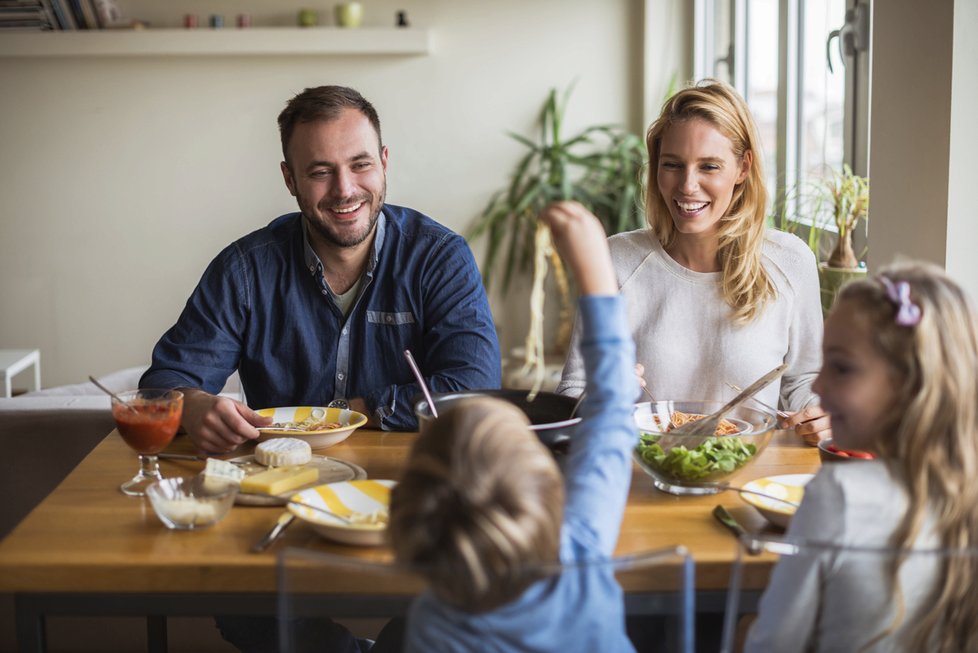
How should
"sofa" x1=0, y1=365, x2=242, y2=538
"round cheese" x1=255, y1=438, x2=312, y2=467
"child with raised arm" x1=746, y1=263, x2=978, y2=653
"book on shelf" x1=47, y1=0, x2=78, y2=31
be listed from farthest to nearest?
1. "book on shelf" x1=47, y1=0, x2=78, y2=31
2. "sofa" x1=0, y1=365, x2=242, y2=538
3. "round cheese" x1=255, y1=438, x2=312, y2=467
4. "child with raised arm" x1=746, y1=263, x2=978, y2=653

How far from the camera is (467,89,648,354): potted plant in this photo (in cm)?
498

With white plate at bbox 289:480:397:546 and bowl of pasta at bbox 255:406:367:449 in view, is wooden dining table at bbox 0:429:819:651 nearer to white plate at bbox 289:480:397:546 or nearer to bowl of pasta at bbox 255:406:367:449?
white plate at bbox 289:480:397:546

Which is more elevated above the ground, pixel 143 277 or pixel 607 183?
pixel 607 183

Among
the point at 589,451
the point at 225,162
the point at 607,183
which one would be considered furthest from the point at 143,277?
the point at 589,451

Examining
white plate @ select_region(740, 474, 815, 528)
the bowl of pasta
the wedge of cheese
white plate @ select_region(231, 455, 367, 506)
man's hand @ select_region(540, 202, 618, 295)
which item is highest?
man's hand @ select_region(540, 202, 618, 295)

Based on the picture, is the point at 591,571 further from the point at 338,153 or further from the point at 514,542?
the point at 338,153

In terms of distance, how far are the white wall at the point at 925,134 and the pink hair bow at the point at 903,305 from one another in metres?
0.96

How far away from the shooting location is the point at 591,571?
91cm

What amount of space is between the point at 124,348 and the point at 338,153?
353 centimetres

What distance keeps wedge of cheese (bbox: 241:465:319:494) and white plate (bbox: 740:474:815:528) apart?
640 mm

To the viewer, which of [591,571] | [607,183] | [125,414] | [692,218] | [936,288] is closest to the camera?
[591,571]

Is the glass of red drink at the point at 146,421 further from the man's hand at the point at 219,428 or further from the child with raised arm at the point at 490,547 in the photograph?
the child with raised arm at the point at 490,547

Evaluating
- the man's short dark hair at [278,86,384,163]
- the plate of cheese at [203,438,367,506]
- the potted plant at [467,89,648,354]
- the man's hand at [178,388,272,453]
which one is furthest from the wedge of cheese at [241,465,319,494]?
the potted plant at [467,89,648,354]

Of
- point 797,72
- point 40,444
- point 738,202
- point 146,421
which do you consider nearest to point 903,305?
point 146,421
